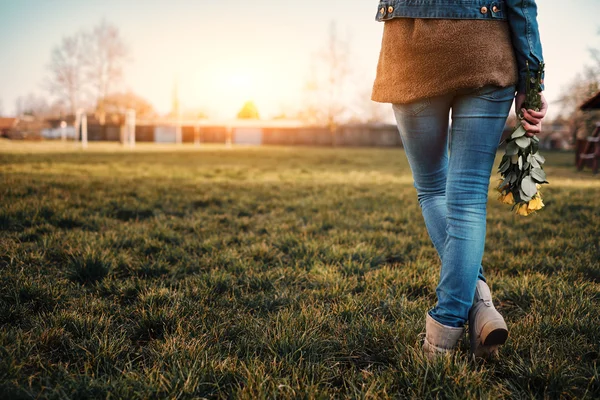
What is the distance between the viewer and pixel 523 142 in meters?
1.49

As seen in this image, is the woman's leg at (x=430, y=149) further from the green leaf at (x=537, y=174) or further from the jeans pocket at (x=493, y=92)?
the green leaf at (x=537, y=174)

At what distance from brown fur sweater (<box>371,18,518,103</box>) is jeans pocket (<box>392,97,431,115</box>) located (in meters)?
0.04

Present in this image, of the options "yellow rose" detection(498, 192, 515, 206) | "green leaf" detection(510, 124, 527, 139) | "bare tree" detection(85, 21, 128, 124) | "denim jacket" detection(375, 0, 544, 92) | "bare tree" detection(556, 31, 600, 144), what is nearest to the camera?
"denim jacket" detection(375, 0, 544, 92)

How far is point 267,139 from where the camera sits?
141ft

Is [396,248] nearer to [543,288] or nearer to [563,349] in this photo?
[543,288]

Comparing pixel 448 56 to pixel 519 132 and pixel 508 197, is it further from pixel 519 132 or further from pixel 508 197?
pixel 508 197

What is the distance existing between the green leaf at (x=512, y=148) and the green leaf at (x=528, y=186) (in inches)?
4.3

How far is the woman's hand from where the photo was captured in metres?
1.42

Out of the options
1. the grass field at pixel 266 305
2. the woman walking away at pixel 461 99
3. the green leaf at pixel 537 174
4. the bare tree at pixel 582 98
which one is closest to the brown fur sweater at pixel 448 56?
the woman walking away at pixel 461 99

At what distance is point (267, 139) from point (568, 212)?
39.4m

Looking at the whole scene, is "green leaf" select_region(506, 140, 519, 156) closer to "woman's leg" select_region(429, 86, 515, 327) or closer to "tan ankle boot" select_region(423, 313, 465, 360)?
"woman's leg" select_region(429, 86, 515, 327)

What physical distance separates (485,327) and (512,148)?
2.32 feet

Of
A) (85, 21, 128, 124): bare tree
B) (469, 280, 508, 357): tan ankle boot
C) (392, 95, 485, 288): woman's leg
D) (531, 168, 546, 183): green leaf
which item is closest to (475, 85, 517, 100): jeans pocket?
(392, 95, 485, 288): woman's leg

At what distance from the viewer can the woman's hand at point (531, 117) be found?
142cm
